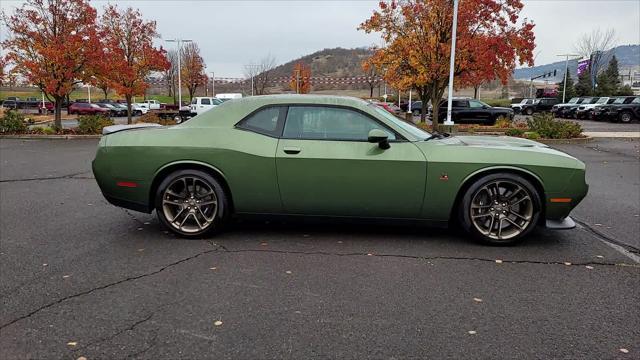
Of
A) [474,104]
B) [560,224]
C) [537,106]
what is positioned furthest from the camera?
[537,106]

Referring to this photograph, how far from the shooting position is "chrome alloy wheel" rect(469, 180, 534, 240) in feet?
15.4

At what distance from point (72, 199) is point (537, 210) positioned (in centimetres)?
603

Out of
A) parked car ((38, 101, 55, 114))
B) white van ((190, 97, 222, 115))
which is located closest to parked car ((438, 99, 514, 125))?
white van ((190, 97, 222, 115))

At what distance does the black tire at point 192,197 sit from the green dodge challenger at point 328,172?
1cm

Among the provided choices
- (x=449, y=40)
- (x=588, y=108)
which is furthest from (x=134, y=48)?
(x=588, y=108)

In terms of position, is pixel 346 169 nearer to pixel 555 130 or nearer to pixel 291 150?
pixel 291 150

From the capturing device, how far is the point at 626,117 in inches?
1185

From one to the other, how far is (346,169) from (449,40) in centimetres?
1753

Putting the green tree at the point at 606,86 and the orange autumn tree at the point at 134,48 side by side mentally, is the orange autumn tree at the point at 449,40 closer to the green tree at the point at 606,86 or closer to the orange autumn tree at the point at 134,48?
the orange autumn tree at the point at 134,48

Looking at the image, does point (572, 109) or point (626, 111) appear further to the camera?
point (572, 109)

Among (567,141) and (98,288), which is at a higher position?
(567,141)

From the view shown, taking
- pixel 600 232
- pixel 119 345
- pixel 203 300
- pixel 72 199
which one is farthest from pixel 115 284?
pixel 600 232

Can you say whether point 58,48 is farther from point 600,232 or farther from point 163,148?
point 600,232

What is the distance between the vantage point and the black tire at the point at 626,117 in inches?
1182
